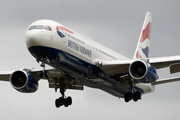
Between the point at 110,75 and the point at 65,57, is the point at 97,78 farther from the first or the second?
the point at 65,57

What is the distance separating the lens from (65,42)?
1206 inches

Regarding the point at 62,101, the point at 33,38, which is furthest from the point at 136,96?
the point at 33,38

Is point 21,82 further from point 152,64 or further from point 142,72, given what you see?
point 152,64

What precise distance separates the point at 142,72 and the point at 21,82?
1159cm

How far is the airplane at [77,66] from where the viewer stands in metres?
29.7

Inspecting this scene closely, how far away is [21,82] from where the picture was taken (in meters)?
36.4

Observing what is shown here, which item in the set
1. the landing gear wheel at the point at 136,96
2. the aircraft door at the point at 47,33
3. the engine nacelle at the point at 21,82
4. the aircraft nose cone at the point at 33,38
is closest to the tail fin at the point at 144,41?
the landing gear wheel at the point at 136,96

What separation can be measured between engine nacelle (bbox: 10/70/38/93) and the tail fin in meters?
15.6

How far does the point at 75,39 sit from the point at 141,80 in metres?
6.58

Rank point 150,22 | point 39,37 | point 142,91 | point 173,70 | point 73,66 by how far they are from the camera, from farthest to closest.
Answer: point 150,22
point 142,91
point 173,70
point 73,66
point 39,37

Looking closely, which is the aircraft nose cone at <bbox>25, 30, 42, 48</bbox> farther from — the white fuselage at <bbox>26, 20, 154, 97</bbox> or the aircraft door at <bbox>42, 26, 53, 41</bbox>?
the aircraft door at <bbox>42, 26, 53, 41</bbox>

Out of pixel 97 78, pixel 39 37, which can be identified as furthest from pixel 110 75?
pixel 39 37

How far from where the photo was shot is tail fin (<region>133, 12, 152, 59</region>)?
4805 cm

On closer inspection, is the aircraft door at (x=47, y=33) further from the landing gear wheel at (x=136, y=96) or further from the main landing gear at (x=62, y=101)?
the landing gear wheel at (x=136, y=96)
